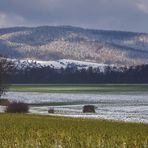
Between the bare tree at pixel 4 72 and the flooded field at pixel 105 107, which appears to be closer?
the flooded field at pixel 105 107

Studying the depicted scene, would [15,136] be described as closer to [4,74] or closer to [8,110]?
[8,110]

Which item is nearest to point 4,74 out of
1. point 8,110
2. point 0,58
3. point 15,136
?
point 0,58

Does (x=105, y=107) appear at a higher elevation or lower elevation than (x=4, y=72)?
lower

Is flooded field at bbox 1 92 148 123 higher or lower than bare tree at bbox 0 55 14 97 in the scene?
lower

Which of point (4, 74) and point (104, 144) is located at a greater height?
point (4, 74)

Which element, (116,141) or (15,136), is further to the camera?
(15,136)

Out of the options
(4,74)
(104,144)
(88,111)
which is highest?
(4,74)

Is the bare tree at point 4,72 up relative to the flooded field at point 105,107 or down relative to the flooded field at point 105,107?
up

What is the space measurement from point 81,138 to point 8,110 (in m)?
43.6

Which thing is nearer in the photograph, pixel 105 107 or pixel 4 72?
pixel 105 107

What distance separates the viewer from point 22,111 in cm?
7131

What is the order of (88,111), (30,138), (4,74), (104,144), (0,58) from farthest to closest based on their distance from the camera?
1. (0,58)
2. (4,74)
3. (88,111)
4. (30,138)
5. (104,144)

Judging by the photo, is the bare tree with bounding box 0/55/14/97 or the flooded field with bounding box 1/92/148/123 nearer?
the flooded field with bounding box 1/92/148/123

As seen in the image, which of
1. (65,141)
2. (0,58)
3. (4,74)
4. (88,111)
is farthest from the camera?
(0,58)
